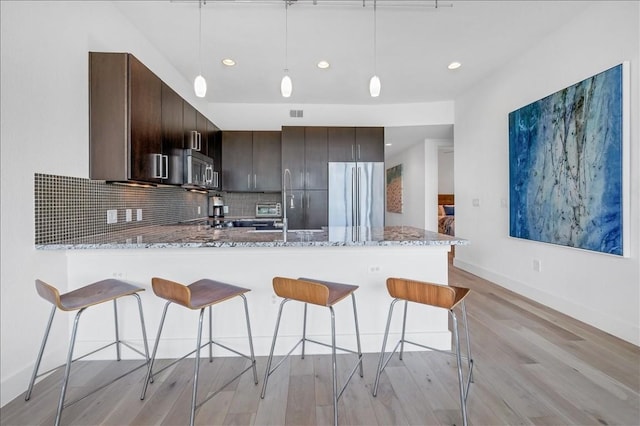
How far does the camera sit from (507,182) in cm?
381

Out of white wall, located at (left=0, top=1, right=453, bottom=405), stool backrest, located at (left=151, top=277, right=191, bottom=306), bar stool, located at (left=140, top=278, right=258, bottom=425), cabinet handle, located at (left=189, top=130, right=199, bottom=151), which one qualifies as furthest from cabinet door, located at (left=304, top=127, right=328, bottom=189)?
stool backrest, located at (left=151, top=277, right=191, bottom=306)

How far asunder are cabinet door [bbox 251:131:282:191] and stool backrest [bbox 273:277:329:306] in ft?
11.8

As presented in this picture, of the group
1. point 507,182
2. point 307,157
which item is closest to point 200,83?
point 307,157

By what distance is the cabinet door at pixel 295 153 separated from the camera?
4.94 meters

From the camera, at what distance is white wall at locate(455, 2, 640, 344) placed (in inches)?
94.5

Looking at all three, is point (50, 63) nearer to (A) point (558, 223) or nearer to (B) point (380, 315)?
(B) point (380, 315)

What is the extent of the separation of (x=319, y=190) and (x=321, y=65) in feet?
6.31

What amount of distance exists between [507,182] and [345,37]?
2.64 meters

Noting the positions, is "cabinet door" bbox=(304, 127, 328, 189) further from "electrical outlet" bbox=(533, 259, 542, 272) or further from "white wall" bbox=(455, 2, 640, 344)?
"electrical outlet" bbox=(533, 259, 542, 272)

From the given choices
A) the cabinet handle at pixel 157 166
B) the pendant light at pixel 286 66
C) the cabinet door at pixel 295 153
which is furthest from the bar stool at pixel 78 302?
the cabinet door at pixel 295 153

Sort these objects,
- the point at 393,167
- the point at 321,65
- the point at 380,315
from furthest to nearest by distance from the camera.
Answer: the point at 393,167 → the point at 321,65 → the point at 380,315

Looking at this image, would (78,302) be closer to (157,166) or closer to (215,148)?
(157,166)

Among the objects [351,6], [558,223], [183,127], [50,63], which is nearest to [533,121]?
[558,223]

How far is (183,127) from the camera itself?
329 centimetres
